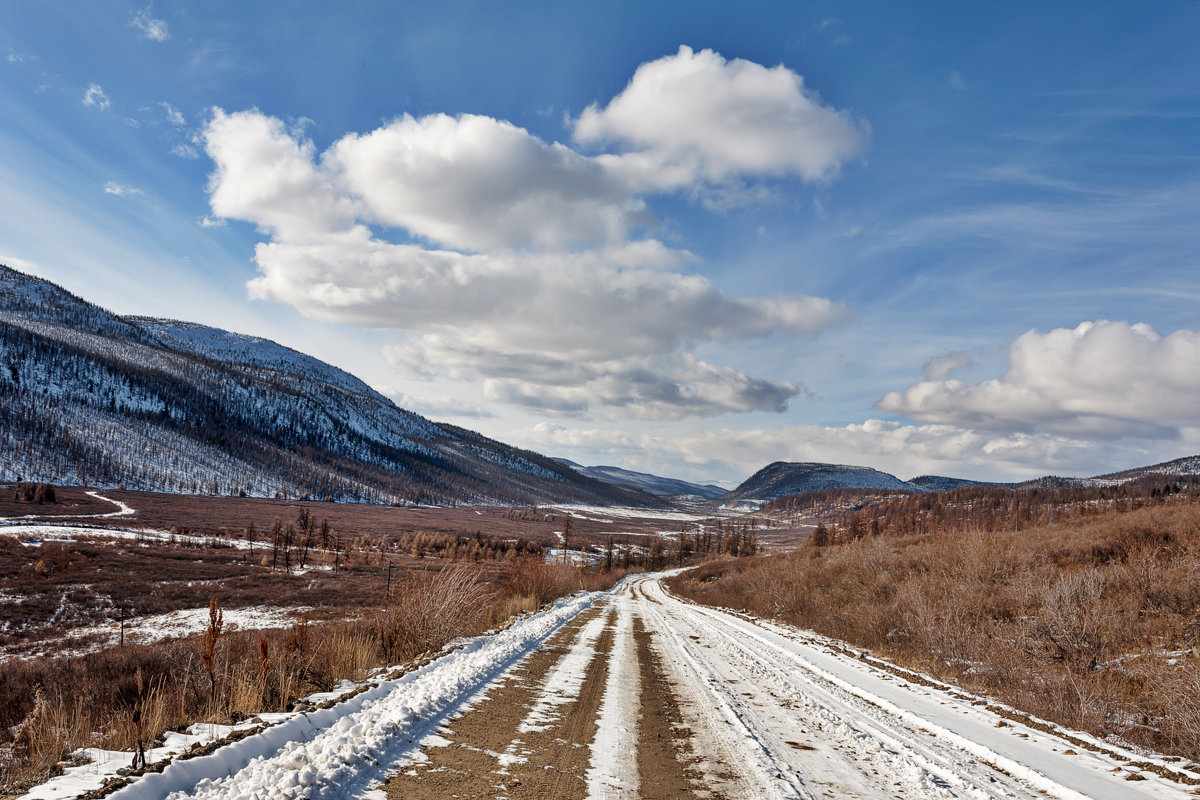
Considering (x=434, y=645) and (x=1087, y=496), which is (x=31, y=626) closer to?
(x=434, y=645)

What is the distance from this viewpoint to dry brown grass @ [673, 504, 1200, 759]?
9.91 m

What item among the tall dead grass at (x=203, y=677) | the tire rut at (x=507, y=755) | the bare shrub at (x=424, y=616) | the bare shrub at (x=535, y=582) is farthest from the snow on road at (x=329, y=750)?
the bare shrub at (x=535, y=582)

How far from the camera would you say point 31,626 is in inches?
1152

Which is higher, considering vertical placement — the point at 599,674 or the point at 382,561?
the point at 599,674

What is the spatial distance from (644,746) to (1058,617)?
11.9m

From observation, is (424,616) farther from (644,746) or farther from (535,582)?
(535,582)

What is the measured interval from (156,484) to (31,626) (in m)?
143

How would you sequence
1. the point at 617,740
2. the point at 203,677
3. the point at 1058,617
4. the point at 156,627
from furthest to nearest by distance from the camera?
the point at 156,627 < the point at 1058,617 < the point at 203,677 < the point at 617,740

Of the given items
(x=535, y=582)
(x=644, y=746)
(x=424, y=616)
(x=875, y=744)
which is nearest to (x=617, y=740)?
(x=644, y=746)

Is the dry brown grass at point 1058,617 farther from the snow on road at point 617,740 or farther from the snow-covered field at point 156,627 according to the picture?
the snow-covered field at point 156,627

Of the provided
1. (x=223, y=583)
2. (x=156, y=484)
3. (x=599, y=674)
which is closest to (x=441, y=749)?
(x=599, y=674)

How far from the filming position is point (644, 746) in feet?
22.5

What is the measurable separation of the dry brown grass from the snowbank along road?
1.68 m

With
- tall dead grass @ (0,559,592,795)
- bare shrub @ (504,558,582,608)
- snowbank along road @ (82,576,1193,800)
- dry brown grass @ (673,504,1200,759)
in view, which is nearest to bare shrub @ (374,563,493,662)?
tall dead grass @ (0,559,592,795)
